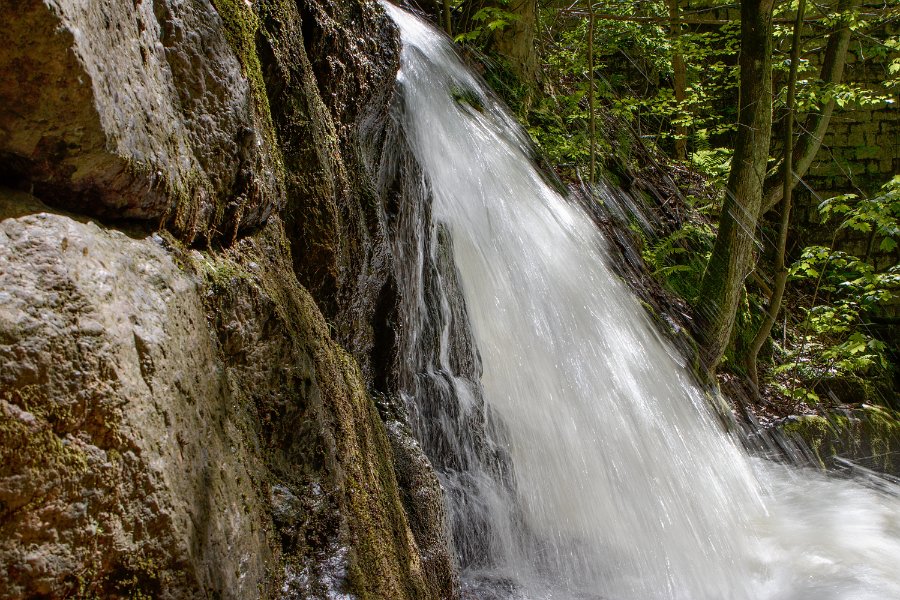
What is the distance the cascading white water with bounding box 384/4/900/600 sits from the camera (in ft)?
10.2

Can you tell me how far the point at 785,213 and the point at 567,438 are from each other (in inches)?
150

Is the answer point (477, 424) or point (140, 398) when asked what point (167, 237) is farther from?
point (477, 424)

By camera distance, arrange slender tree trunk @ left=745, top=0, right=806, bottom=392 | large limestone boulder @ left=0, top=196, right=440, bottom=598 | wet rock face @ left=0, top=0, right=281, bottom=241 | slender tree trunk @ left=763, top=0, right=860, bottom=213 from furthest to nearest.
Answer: slender tree trunk @ left=763, top=0, right=860, bottom=213 → slender tree trunk @ left=745, top=0, right=806, bottom=392 → wet rock face @ left=0, top=0, right=281, bottom=241 → large limestone boulder @ left=0, top=196, right=440, bottom=598

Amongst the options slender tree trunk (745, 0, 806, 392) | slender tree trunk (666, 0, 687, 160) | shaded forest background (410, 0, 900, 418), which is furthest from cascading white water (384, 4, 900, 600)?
slender tree trunk (666, 0, 687, 160)

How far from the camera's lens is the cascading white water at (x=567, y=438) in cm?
310

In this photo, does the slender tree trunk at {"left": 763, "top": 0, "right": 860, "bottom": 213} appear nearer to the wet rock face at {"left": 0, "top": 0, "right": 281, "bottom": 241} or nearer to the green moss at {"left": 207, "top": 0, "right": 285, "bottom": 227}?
the green moss at {"left": 207, "top": 0, "right": 285, "bottom": 227}

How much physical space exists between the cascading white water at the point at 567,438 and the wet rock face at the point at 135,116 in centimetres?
169

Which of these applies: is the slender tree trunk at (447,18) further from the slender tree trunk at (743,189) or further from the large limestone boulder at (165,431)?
the large limestone boulder at (165,431)

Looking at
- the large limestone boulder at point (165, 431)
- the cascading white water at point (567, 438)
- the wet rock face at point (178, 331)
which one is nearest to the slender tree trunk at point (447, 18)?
the cascading white water at point (567, 438)

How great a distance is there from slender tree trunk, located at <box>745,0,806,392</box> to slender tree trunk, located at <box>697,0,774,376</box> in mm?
502

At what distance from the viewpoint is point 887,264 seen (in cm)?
1022

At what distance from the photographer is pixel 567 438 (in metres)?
3.52

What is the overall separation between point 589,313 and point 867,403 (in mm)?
5011

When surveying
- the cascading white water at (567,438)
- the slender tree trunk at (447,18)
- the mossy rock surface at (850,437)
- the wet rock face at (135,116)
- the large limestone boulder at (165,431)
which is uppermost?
the slender tree trunk at (447,18)
